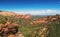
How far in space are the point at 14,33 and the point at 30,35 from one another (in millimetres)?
29975

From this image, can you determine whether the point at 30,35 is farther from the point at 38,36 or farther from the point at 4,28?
the point at 4,28

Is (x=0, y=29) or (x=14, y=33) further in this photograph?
(x=14, y=33)

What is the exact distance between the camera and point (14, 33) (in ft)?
575

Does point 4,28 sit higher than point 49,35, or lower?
higher

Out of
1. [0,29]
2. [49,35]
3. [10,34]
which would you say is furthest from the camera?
[49,35]

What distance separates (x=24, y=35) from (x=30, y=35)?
844cm

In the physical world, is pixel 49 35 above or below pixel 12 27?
A: below

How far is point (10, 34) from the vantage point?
173625 mm

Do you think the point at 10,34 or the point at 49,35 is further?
the point at 49,35

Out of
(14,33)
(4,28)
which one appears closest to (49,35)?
(14,33)

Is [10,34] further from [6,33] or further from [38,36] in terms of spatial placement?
[38,36]

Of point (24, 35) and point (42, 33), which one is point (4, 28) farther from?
point (42, 33)

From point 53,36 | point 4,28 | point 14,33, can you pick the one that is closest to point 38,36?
point 53,36

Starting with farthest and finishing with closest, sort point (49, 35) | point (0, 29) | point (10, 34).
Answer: point (49, 35) < point (10, 34) < point (0, 29)
